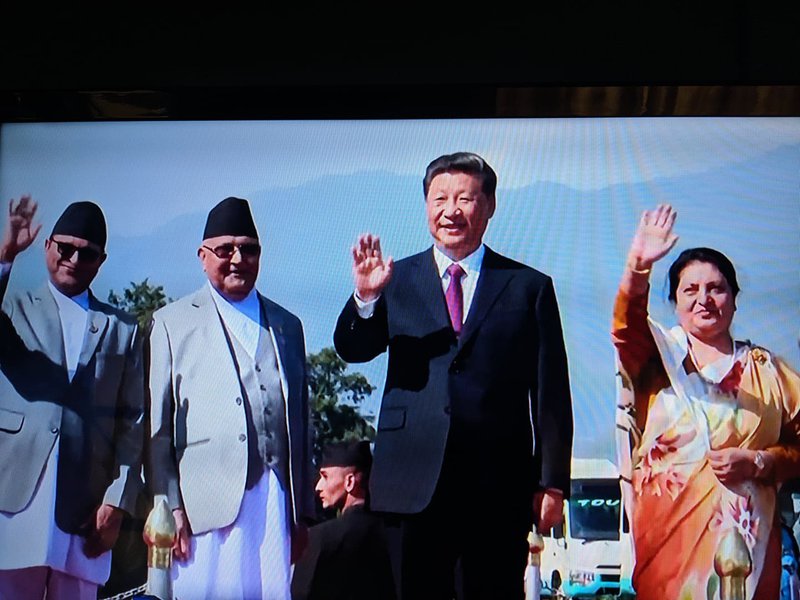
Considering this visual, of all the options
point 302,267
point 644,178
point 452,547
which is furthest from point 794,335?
point 302,267

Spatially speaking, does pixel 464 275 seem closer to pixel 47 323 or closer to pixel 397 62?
pixel 397 62

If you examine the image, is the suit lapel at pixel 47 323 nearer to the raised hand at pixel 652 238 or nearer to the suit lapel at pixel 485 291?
the suit lapel at pixel 485 291

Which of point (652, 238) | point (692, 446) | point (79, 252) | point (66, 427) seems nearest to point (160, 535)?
point (66, 427)

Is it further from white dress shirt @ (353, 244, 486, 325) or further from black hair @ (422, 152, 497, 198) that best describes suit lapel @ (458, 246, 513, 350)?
black hair @ (422, 152, 497, 198)

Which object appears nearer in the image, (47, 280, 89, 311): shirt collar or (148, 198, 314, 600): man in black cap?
(148, 198, 314, 600): man in black cap

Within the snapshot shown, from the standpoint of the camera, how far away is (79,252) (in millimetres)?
2287

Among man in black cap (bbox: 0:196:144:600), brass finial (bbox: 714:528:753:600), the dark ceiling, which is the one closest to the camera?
brass finial (bbox: 714:528:753:600)

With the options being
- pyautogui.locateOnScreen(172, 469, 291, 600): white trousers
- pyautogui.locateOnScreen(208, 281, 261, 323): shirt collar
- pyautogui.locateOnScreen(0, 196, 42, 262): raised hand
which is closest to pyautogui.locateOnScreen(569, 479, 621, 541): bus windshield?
pyautogui.locateOnScreen(172, 469, 291, 600): white trousers

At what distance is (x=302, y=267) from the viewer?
2.22 metres

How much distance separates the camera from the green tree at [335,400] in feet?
6.98

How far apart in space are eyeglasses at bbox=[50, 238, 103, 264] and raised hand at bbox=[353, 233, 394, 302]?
603mm

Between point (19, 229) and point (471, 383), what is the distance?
3.67ft

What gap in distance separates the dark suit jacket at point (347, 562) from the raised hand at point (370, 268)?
48cm

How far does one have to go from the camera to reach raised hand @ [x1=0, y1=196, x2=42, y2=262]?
230cm
